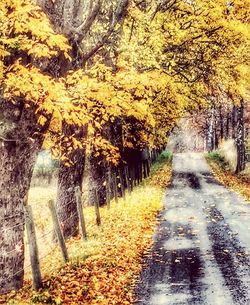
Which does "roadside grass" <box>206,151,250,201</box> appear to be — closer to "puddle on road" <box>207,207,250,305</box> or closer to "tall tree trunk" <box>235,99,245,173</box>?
"tall tree trunk" <box>235,99,245,173</box>

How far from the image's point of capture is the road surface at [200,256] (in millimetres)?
8758

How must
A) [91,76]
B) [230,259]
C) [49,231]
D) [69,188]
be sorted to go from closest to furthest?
[230,259] < [91,76] < [69,188] < [49,231]

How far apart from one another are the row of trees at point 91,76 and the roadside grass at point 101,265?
3.51 ft

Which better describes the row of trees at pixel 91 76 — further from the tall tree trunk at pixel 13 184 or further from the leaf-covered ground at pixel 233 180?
the leaf-covered ground at pixel 233 180

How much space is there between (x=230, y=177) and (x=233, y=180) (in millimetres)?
1910

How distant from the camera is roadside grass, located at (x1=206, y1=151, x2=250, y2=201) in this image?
2445 cm

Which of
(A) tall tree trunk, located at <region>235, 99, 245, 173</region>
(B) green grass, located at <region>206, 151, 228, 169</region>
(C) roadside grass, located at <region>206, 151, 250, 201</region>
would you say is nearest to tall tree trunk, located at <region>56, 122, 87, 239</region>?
(C) roadside grass, located at <region>206, 151, 250, 201</region>

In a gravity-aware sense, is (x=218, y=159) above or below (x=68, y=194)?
below

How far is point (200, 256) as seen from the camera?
11.5m

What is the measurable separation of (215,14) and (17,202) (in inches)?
517

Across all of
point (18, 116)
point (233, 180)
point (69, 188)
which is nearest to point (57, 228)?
point (18, 116)

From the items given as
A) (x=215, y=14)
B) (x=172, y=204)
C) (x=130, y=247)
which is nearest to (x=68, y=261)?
(x=130, y=247)

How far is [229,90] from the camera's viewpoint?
23.1 metres

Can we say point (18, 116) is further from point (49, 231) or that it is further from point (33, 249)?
point (49, 231)
